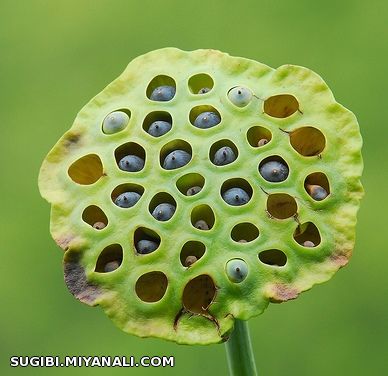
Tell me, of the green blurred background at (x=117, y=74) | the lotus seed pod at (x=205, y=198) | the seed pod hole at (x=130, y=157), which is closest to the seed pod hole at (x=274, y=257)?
the lotus seed pod at (x=205, y=198)

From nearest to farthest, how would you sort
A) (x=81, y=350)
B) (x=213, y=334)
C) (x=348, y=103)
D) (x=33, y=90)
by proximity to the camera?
1. (x=213, y=334)
2. (x=81, y=350)
3. (x=348, y=103)
4. (x=33, y=90)

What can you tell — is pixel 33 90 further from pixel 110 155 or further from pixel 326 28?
pixel 110 155

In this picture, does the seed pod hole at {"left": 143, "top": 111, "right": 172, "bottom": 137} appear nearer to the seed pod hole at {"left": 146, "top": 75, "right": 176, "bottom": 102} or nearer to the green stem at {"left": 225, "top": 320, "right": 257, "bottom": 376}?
the seed pod hole at {"left": 146, "top": 75, "right": 176, "bottom": 102}

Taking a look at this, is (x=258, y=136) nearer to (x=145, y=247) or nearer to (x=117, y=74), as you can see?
(x=145, y=247)

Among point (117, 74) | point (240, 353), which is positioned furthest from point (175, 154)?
point (117, 74)

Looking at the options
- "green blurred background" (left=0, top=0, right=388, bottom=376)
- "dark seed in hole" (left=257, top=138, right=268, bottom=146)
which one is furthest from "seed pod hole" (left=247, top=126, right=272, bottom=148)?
"green blurred background" (left=0, top=0, right=388, bottom=376)

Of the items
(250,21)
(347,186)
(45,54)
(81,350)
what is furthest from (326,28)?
(347,186)
